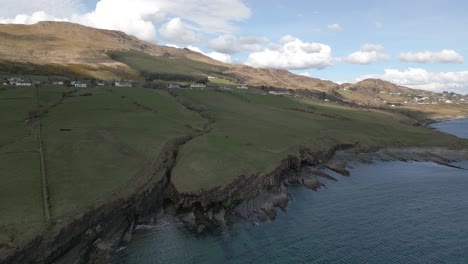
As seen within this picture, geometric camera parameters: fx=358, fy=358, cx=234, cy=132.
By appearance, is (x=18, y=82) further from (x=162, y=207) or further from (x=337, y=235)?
(x=337, y=235)

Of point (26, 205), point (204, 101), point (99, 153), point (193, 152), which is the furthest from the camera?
point (204, 101)

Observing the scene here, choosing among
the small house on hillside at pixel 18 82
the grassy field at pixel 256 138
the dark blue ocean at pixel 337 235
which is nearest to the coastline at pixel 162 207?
the grassy field at pixel 256 138

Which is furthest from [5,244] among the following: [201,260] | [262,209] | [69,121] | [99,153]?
[69,121]

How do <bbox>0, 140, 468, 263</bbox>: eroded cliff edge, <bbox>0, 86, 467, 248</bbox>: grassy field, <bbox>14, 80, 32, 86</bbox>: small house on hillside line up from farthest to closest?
<bbox>14, 80, 32, 86</bbox>: small house on hillside
<bbox>0, 86, 467, 248</bbox>: grassy field
<bbox>0, 140, 468, 263</bbox>: eroded cliff edge

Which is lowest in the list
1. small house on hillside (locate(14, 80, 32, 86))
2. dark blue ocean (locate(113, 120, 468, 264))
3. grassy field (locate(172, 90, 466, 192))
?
dark blue ocean (locate(113, 120, 468, 264))

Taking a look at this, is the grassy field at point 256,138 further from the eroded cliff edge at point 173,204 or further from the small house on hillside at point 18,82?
the small house on hillside at point 18,82

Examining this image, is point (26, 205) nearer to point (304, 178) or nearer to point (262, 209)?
point (262, 209)

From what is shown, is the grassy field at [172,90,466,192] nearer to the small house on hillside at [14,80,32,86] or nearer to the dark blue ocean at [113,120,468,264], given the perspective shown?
the dark blue ocean at [113,120,468,264]

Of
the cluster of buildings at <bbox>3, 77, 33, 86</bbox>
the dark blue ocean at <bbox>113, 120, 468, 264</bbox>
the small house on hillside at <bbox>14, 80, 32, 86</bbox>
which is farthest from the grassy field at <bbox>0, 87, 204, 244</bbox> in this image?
the cluster of buildings at <bbox>3, 77, 33, 86</bbox>
